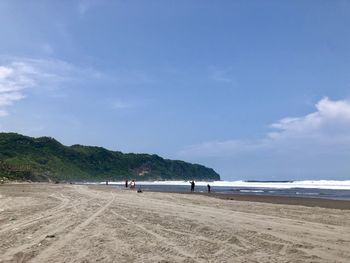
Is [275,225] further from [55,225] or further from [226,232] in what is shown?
[55,225]

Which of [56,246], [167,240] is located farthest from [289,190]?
[56,246]

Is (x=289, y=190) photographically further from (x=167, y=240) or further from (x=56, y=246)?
(x=56, y=246)

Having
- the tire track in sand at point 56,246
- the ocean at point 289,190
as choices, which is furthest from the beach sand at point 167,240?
the ocean at point 289,190

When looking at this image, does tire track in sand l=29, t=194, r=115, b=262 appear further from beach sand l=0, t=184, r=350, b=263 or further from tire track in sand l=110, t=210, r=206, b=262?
tire track in sand l=110, t=210, r=206, b=262

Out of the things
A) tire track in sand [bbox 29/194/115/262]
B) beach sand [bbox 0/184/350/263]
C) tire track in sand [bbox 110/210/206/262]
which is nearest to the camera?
tire track in sand [bbox 29/194/115/262]

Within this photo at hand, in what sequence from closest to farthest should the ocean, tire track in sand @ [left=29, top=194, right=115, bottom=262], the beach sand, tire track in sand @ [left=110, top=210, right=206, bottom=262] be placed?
tire track in sand @ [left=29, top=194, right=115, bottom=262]
the beach sand
tire track in sand @ [left=110, top=210, right=206, bottom=262]
the ocean

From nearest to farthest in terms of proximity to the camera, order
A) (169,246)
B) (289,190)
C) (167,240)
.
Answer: (169,246)
(167,240)
(289,190)

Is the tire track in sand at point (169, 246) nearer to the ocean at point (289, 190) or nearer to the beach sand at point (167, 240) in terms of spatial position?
the beach sand at point (167, 240)

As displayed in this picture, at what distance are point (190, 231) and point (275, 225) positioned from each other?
4338 millimetres

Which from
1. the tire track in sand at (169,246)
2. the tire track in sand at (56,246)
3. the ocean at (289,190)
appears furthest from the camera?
the ocean at (289,190)

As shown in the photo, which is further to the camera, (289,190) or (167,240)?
(289,190)

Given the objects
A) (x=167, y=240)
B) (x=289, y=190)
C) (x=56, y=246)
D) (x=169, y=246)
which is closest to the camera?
(x=56, y=246)

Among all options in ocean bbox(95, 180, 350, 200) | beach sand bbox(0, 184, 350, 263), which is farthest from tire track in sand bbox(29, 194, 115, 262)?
ocean bbox(95, 180, 350, 200)

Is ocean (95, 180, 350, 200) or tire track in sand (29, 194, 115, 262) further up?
ocean (95, 180, 350, 200)
